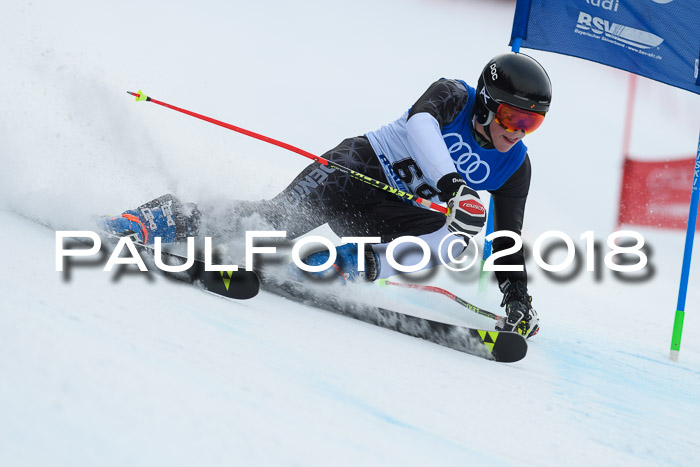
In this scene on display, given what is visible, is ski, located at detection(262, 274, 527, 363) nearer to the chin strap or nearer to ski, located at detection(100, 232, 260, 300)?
ski, located at detection(100, 232, 260, 300)

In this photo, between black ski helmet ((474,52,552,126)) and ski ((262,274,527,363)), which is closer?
ski ((262,274,527,363))

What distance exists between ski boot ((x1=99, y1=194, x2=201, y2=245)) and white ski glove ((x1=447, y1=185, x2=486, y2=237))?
1.07 m

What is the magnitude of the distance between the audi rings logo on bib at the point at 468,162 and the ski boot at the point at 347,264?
56cm

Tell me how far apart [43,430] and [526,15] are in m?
3.74

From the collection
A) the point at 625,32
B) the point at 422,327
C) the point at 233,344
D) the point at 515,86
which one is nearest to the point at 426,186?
the point at 515,86

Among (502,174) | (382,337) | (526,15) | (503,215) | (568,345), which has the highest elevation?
(526,15)

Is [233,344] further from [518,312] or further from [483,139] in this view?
[518,312]

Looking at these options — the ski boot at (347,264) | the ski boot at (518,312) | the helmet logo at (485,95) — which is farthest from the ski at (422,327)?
the helmet logo at (485,95)

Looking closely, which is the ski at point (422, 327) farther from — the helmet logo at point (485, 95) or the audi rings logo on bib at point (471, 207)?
the helmet logo at point (485, 95)

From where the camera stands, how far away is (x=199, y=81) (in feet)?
26.5

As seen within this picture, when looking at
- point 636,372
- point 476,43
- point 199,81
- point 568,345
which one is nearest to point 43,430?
point 636,372

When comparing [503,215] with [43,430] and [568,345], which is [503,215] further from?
[43,430]

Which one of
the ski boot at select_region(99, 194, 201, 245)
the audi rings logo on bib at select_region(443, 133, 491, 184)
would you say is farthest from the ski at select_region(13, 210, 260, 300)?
the audi rings logo on bib at select_region(443, 133, 491, 184)

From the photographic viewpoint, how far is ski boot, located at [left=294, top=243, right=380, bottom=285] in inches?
113
